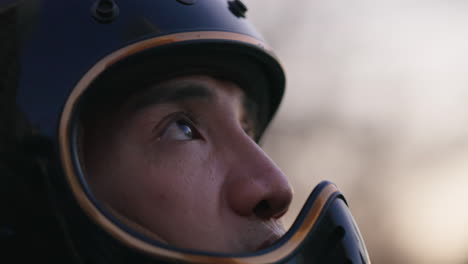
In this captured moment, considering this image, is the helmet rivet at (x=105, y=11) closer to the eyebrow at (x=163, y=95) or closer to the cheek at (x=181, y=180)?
the eyebrow at (x=163, y=95)

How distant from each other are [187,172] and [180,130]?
0.33 ft

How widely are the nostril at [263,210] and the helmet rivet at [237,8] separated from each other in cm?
47

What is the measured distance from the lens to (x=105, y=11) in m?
0.95

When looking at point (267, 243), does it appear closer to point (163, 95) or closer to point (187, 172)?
point (187, 172)

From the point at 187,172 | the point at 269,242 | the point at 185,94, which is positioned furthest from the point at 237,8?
the point at 269,242

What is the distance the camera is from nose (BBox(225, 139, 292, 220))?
2.97ft

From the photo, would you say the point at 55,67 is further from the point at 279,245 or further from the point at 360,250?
the point at 360,250

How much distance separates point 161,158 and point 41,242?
0.26 m

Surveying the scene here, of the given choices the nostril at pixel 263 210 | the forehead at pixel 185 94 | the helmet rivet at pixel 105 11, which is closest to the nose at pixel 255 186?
the nostril at pixel 263 210

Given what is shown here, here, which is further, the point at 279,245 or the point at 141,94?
the point at 141,94

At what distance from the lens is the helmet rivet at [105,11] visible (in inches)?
37.6

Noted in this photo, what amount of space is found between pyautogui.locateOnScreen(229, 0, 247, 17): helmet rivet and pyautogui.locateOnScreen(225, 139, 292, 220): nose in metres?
0.36

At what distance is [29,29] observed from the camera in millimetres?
949

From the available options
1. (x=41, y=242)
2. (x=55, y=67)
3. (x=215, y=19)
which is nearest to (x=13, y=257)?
(x=41, y=242)
